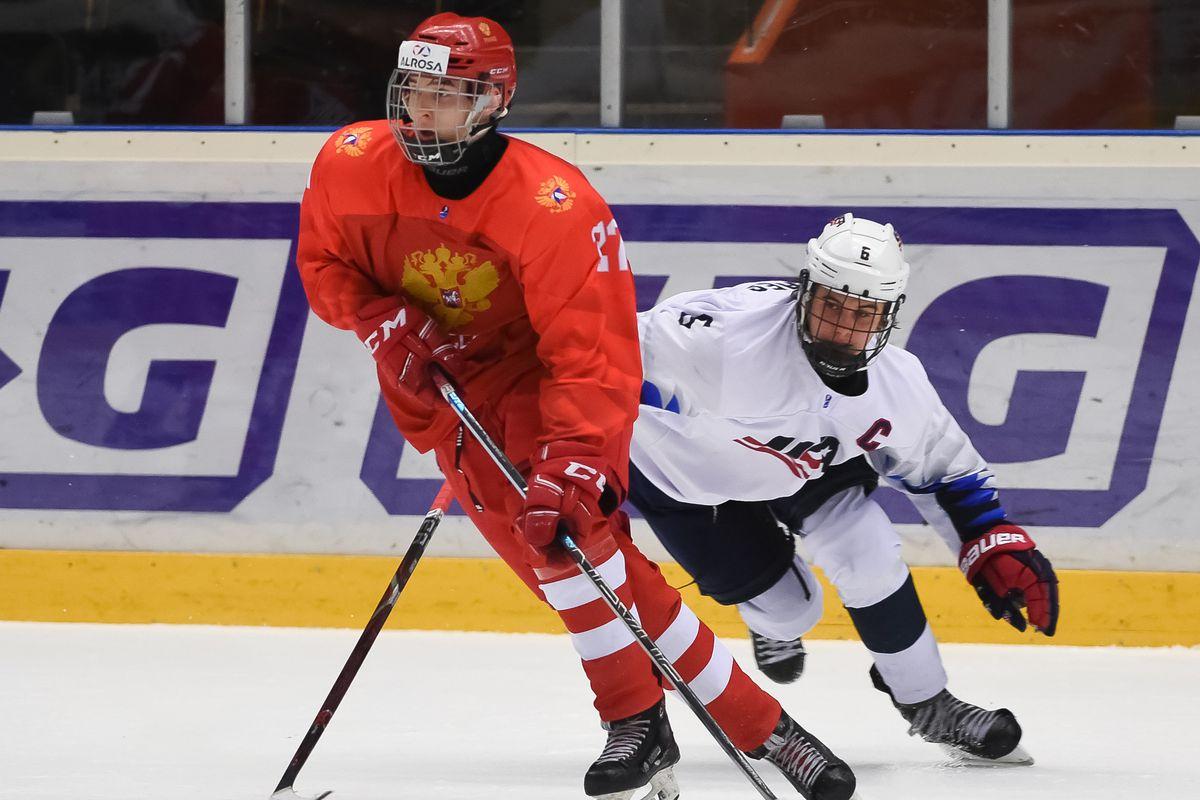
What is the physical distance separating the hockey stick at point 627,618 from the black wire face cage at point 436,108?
14.0 inches

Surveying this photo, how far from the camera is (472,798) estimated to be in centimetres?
237

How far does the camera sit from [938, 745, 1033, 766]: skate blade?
271 cm

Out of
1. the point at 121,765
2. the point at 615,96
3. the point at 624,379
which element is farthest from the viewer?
the point at 615,96

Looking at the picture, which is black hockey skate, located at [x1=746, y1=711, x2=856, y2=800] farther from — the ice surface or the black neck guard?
the black neck guard

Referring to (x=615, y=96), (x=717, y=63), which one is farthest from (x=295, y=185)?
(x=717, y=63)

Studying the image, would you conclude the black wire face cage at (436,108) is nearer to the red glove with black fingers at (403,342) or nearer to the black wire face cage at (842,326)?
the red glove with black fingers at (403,342)

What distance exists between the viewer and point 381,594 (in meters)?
4.04

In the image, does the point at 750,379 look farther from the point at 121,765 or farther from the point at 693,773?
the point at 121,765

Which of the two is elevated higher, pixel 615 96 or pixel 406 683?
pixel 615 96

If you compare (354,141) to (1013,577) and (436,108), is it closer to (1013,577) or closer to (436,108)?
(436,108)

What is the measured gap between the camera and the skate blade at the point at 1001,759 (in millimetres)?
2705

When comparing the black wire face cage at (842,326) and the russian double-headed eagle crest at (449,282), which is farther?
the black wire face cage at (842,326)

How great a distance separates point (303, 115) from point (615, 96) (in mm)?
885

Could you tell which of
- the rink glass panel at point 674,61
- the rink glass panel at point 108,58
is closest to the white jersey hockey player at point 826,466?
the rink glass panel at point 674,61
